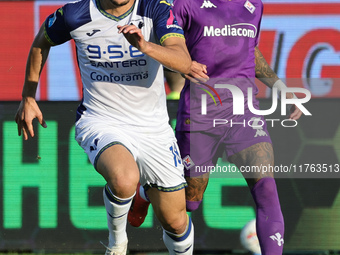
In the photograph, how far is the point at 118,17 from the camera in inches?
189

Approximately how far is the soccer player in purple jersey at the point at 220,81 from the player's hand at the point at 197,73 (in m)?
0.09

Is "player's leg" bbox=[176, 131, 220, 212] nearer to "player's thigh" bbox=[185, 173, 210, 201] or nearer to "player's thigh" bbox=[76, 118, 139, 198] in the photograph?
"player's thigh" bbox=[185, 173, 210, 201]

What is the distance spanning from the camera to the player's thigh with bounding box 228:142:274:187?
4977mm

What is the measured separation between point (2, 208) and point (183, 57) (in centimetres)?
300

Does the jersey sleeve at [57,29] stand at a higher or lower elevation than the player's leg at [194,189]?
higher

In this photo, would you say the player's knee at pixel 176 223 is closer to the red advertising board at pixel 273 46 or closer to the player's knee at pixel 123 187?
the player's knee at pixel 123 187

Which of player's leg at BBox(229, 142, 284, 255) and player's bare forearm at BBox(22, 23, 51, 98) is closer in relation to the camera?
player's leg at BBox(229, 142, 284, 255)

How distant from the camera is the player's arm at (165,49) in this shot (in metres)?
3.95

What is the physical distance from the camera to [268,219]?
4.85m

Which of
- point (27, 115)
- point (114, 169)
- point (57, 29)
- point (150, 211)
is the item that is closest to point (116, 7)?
point (57, 29)

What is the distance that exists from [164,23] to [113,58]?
0.45 metres

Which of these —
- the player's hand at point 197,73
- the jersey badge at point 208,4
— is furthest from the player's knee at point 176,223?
the jersey badge at point 208,4

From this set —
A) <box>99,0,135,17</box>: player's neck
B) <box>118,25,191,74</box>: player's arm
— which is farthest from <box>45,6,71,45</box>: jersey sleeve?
<box>118,25,191,74</box>: player's arm

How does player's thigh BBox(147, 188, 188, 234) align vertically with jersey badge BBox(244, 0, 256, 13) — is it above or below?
below
